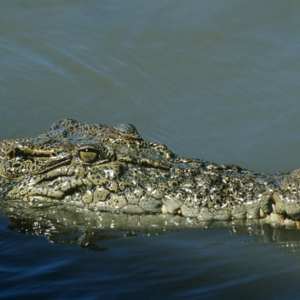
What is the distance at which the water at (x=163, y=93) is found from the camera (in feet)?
16.7

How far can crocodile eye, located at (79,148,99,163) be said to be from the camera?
564cm

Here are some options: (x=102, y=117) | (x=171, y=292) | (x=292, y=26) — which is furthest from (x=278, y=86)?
(x=171, y=292)

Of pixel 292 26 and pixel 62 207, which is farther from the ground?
pixel 292 26

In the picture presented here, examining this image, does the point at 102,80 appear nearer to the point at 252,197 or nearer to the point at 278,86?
the point at 278,86

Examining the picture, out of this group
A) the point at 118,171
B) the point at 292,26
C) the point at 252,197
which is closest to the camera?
the point at 252,197

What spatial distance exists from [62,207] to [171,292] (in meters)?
1.77

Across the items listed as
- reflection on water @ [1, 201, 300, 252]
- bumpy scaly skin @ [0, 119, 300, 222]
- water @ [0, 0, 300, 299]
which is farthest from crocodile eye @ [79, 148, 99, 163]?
water @ [0, 0, 300, 299]

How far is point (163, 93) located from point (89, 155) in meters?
4.47

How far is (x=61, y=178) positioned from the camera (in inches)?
227

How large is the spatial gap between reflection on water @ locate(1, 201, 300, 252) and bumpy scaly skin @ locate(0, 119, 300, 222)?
0.08 metres

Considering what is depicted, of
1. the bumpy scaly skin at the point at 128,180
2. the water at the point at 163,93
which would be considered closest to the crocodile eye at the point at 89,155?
the bumpy scaly skin at the point at 128,180

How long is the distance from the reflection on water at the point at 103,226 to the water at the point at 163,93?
38mm

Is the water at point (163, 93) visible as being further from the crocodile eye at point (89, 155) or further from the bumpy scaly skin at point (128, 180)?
the crocodile eye at point (89, 155)

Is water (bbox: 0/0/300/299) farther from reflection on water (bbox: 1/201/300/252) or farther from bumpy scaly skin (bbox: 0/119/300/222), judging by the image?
bumpy scaly skin (bbox: 0/119/300/222)
